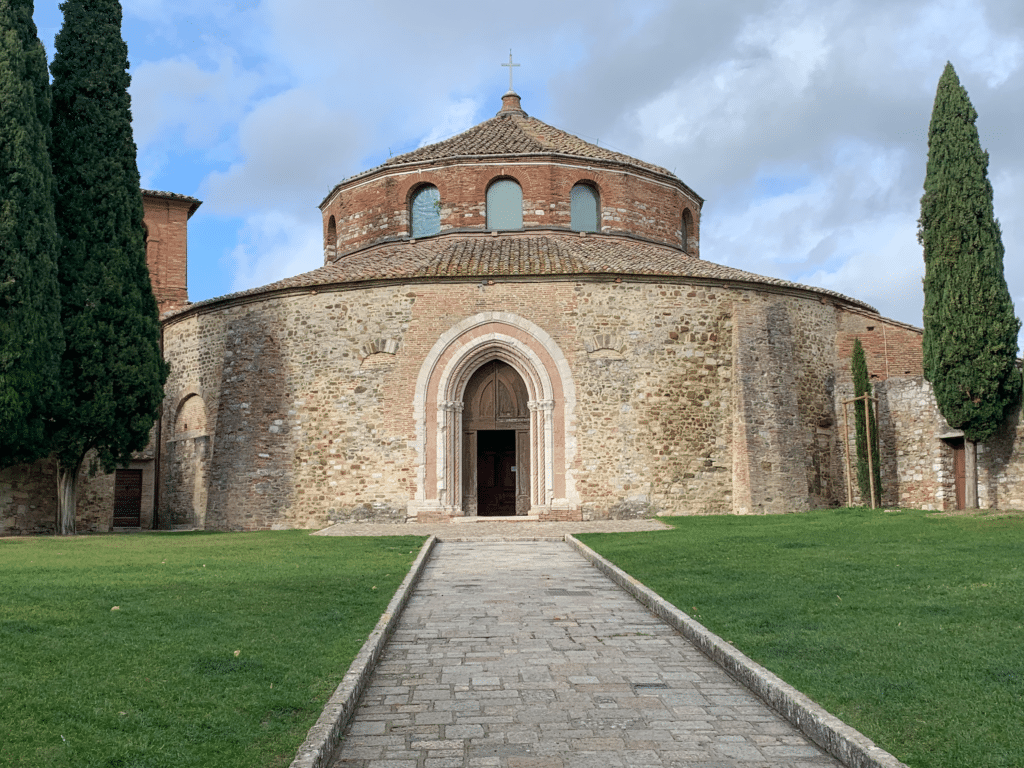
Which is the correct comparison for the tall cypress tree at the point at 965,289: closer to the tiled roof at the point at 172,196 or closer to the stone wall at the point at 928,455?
the stone wall at the point at 928,455

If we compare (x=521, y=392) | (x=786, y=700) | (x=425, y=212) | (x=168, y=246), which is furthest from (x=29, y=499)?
(x=786, y=700)

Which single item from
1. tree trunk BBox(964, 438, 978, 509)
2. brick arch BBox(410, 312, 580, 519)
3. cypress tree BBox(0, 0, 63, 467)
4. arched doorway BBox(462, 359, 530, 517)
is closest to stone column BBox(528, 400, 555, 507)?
brick arch BBox(410, 312, 580, 519)

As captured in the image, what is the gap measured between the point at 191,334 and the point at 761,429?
15297 millimetres

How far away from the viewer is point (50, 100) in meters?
19.6

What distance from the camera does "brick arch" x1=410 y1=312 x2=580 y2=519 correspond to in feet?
70.3

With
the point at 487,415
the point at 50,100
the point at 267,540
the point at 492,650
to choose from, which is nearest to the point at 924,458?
the point at 487,415

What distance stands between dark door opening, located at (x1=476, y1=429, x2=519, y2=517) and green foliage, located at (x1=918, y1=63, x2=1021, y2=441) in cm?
1007

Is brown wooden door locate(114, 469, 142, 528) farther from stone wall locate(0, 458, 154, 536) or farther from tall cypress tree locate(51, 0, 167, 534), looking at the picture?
tall cypress tree locate(51, 0, 167, 534)

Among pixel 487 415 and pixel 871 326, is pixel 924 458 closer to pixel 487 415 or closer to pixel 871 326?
pixel 871 326

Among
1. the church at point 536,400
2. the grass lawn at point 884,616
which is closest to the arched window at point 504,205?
the church at point 536,400

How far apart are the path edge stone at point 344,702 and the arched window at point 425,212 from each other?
18160mm

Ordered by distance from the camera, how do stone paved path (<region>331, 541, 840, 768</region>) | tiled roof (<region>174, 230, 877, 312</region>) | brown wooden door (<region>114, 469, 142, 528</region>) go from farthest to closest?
brown wooden door (<region>114, 469, 142, 528</region>) → tiled roof (<region>174, 230, 877, 312</region>) → stone paved path (<region>331, 541, 840, 768</region>)

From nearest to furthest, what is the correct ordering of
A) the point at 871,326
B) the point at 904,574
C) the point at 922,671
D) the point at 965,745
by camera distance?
1. the point at 965,745
2. the point at 922,671
3. the point at 904,574
4. the point at 871,326

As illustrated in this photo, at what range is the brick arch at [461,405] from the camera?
70.3 feet
